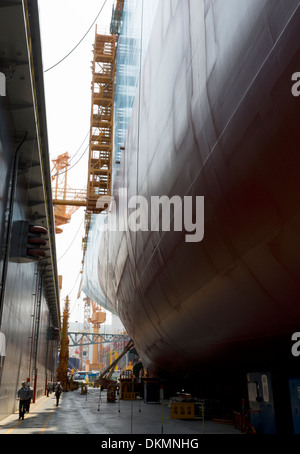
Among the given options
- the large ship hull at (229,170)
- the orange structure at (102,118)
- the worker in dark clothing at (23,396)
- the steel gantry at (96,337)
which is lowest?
the worker in dark clothing at (23,396)

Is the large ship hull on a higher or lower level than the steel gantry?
lower

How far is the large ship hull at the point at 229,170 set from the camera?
4.83 metres

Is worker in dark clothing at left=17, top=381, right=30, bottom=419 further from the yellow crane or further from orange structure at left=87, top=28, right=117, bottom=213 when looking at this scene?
the yellow crane

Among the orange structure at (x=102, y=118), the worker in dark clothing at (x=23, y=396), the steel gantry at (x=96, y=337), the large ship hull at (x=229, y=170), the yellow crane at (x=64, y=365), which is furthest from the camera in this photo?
the steel gantry at (x=96, y=337)

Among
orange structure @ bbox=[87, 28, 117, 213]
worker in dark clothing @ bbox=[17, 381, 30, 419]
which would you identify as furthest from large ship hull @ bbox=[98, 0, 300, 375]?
orange structure @ bbox=[87, 28, 117, 213]

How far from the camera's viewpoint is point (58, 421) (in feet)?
43.0

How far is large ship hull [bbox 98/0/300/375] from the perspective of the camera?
190 inches

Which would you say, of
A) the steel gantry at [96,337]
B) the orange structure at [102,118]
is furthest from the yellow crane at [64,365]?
the steel gantry at [96,337]

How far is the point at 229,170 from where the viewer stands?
591cm

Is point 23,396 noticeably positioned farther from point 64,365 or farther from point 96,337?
point 96,337

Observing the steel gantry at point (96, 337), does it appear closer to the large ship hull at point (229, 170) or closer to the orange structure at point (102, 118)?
the orange structure at point (102, 118)

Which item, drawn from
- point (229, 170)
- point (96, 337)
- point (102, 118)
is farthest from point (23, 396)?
point (96, 337)

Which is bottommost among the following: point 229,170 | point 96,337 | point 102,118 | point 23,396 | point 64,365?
point 23,396
